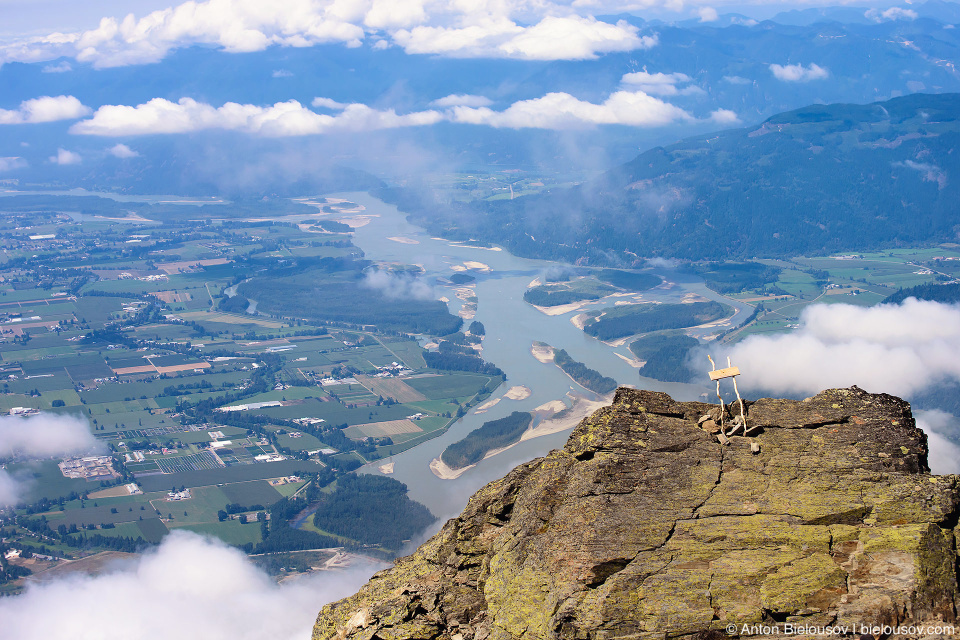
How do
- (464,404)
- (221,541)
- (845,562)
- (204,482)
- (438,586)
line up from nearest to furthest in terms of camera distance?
(845,562), (438,586), (221,541), (204,482), (464,404)

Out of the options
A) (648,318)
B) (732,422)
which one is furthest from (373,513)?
(648,318)

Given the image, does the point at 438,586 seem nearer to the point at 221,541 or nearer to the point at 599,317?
the point at 221,541

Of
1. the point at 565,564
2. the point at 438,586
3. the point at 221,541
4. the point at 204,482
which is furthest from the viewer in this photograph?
the point at 204,482

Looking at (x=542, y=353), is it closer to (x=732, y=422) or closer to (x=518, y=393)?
(x=518, y=393)

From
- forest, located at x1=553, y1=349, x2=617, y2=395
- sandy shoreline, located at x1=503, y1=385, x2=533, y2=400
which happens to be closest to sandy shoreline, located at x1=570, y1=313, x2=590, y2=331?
forest, located at x1=553, y1=349, x2=617, y2=395

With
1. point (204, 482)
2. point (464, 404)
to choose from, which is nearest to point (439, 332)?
point (464, 404)

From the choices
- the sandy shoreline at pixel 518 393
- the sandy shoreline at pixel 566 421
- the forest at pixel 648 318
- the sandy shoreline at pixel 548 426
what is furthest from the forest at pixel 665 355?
the sandy shoreline at pixel 518 393

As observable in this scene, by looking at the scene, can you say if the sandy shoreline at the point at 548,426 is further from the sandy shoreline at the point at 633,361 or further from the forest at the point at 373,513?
the sandy shoreline at the point at 633,361

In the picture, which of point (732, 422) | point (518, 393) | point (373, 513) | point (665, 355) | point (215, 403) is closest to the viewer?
point (732, 422)
